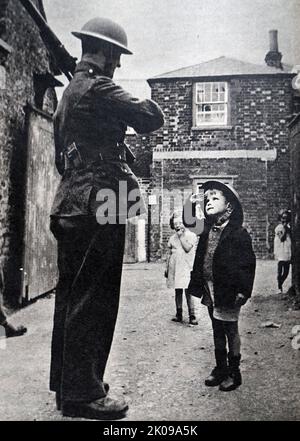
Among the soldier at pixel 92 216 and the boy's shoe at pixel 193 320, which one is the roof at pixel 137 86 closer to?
the soldier at pixel 92 216

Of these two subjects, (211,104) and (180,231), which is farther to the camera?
(180,231)

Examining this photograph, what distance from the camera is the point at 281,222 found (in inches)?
119

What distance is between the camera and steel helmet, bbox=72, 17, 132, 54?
2061 mm

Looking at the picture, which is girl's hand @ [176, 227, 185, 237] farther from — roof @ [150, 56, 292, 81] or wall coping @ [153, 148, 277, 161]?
roof @ [150, 56, 292, 81]

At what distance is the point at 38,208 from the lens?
3994mm

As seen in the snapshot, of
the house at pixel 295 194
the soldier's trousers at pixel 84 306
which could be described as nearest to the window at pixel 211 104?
the house at pixel 295 194

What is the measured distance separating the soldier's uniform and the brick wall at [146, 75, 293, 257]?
68 centimetres

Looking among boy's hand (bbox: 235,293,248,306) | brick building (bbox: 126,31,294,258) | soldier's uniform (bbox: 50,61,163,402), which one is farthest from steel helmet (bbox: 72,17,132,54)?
boy's hand (bbox: 235,293,248,306)

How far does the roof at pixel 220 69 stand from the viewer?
2697 millimetres

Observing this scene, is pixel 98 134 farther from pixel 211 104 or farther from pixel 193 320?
pixel 193 320

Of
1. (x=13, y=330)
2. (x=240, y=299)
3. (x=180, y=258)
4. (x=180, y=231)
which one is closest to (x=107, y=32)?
(x=240, y=299)

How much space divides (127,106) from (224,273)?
3.09 feet
